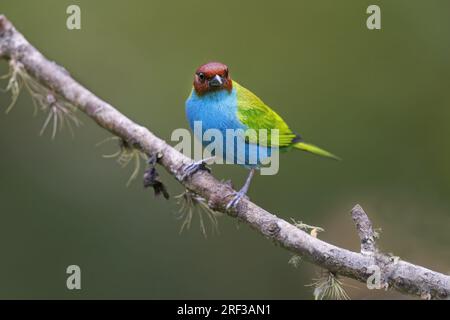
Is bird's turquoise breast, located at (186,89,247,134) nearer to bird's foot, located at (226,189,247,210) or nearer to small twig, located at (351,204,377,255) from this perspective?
bird's foot, located at (226,189,247,210)

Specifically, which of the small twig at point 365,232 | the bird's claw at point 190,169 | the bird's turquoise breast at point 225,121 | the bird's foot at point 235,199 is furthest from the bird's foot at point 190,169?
the small twig at point 365,232

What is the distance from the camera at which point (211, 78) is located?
351 cm

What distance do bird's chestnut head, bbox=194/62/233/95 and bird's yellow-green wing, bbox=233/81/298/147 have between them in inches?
6.4

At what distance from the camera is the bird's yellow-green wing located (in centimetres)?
363

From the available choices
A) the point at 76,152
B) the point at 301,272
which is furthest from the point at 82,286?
the point at 301,272

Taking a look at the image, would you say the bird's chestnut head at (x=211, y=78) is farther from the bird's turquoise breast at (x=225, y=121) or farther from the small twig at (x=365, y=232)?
the small twig at (x=365, y=232)

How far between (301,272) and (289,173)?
34.0 inches

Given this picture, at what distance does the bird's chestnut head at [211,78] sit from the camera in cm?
350

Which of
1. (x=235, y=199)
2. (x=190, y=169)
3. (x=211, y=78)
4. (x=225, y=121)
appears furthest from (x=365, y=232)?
(x=211, y=78)

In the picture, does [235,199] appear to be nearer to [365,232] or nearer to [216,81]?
[365,232]

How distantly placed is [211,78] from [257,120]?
399mm

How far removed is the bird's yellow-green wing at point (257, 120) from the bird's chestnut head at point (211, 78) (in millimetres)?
163

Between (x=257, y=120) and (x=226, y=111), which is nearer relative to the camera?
(x=226, y=111)
